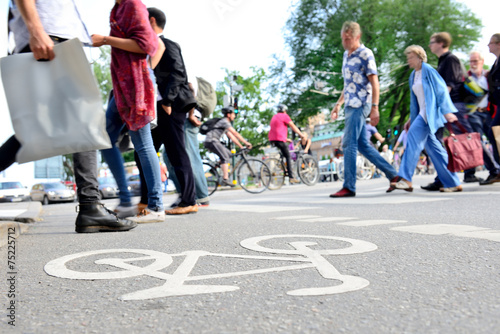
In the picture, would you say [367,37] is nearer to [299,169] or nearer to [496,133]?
[299,169]

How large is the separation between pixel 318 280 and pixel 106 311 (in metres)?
0.78

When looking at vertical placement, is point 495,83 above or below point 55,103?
above

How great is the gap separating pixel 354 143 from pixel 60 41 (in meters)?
4.57

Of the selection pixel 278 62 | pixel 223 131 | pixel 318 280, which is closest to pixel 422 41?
pixel 278 62

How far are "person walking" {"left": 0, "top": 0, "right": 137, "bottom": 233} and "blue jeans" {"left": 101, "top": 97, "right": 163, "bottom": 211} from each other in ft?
2.19

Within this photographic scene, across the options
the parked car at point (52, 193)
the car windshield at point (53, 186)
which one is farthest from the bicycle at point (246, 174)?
the car windshield at point (53, 186)

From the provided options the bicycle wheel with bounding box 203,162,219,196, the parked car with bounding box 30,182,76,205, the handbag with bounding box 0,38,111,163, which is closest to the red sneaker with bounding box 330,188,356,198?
the bicycle wheel with bounding box 203,162,219,196

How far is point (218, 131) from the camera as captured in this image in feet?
33.2

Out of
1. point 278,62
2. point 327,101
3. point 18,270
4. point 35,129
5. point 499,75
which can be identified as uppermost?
point 278,62

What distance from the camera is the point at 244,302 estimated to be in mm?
1555

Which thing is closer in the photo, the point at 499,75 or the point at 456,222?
the point at 456,222

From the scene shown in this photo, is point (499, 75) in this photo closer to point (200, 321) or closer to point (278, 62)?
point (200, 321)

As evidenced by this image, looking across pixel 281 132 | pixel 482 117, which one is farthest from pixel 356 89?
pixel 281 132

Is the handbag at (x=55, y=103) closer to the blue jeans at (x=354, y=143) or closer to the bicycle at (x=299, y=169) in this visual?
the blue jeans at (x=354, y=143)
